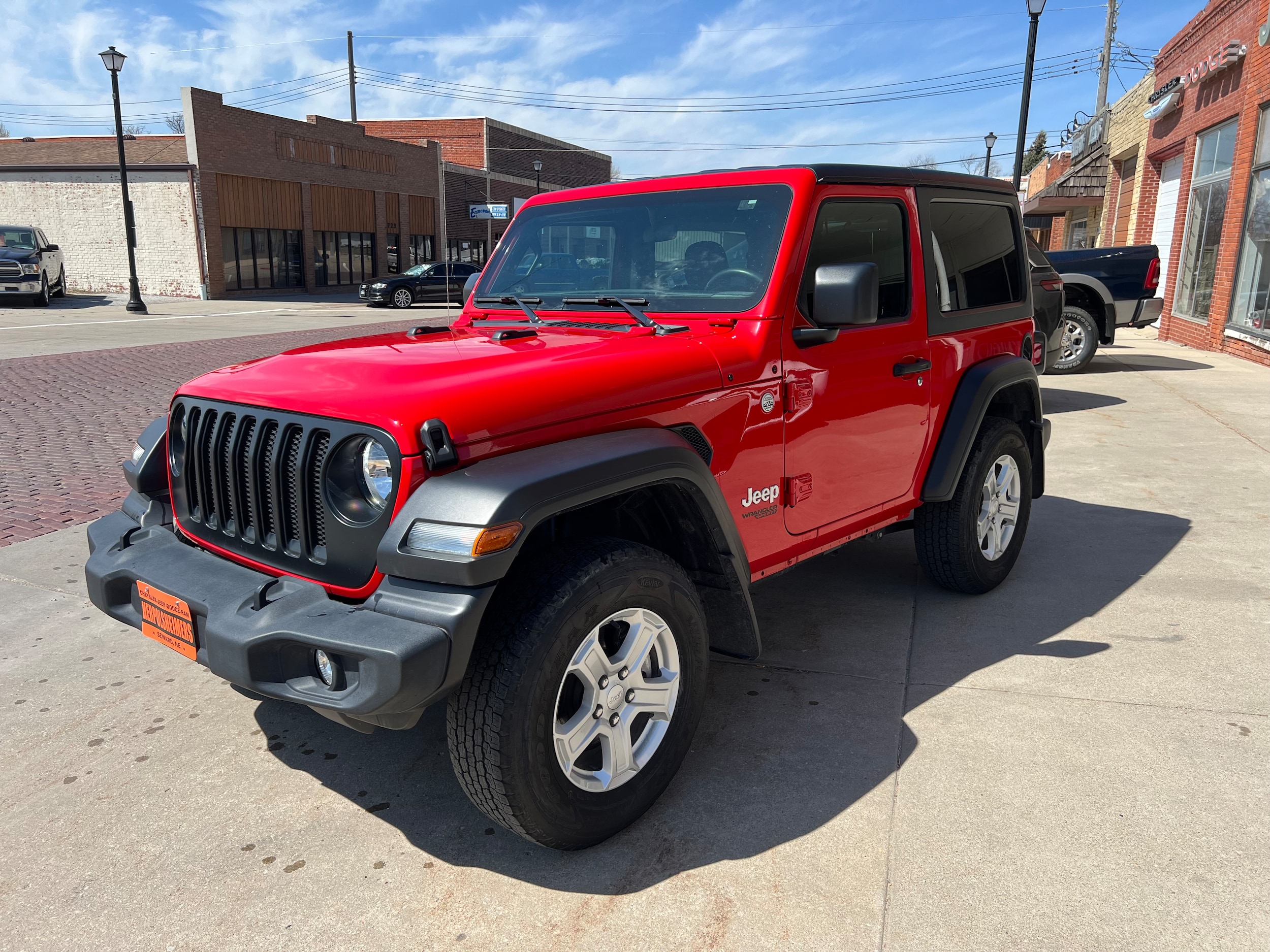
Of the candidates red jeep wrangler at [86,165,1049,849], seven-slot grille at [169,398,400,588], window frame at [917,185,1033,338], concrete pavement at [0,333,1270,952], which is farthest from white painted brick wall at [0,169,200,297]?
seven-slot grille at [169,398,400,588]

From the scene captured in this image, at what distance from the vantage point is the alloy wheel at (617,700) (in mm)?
2648

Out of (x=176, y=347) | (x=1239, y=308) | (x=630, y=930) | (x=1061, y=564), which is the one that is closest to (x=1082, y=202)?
(x=1239, y=308)

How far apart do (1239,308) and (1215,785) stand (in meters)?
14.4

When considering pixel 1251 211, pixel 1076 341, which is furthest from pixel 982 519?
pixel 1251 211

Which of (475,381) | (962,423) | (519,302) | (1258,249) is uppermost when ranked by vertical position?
(1258,249)

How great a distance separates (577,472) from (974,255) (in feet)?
9.12

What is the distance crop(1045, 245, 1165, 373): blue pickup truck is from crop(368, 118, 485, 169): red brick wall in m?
41.7

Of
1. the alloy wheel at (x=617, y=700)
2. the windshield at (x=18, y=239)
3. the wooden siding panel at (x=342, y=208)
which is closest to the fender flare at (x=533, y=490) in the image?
the alloy wheel at (x=617, y=700)

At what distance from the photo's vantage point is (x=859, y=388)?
3.63 metres

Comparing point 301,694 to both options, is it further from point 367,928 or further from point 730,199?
point 730,199

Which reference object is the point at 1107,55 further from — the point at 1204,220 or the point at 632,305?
the point at 632,305

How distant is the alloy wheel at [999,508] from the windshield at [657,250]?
5.94 ft

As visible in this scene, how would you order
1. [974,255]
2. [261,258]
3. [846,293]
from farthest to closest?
[261,258] < [974,255] < [846,293]

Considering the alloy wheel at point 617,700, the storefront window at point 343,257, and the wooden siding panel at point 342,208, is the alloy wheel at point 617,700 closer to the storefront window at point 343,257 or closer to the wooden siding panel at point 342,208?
the wooden siding panel at point 342,208
